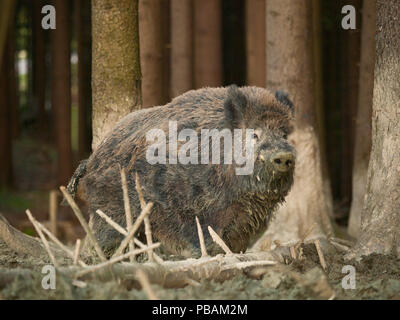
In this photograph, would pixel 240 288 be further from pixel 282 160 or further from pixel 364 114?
pixel 364 114

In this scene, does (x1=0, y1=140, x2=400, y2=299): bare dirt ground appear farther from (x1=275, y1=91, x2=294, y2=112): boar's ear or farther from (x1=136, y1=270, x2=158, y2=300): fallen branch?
(x1=275, y1=91, x2=294, y2=112): boar's ear

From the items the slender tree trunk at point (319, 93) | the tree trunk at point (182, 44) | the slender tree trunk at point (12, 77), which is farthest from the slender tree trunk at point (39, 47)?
the slender tree trunk at point (319, 93)

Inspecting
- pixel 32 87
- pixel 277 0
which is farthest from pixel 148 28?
pixel 32 87

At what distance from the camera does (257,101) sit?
20.1ft

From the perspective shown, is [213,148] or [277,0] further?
[277,0]

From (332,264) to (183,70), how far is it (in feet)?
22.4

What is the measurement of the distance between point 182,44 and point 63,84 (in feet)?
9.14

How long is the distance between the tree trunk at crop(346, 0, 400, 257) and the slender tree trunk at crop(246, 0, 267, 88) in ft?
17.1

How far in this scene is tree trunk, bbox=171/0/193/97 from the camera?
1230 centimetres

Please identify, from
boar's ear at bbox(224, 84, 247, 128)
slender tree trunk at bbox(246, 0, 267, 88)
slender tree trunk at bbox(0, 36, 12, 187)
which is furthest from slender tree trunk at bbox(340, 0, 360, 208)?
slender tree trunk at bbox(0, 36, 12, 187)

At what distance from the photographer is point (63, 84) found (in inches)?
534

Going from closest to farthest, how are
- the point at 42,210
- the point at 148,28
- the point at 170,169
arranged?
the point at 170,169 < the point at 148,28 < the point at 42,210

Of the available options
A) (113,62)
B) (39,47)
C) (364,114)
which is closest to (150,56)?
(113,62)

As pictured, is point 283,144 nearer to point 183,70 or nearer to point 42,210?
point 183,70
